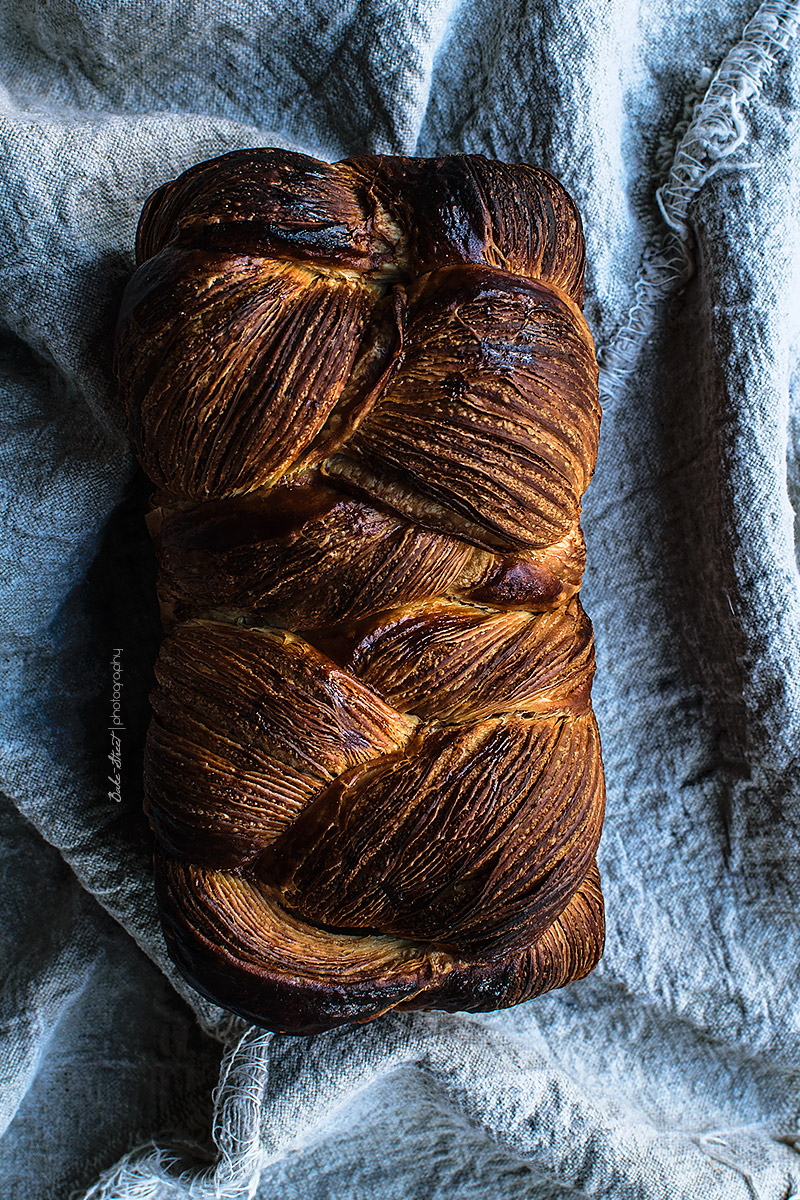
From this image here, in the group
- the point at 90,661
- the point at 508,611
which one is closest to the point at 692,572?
the point at 508,611

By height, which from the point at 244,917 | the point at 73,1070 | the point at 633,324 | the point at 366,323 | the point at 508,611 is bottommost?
the point at 73,1070

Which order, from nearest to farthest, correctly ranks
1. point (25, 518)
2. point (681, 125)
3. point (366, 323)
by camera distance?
point (366, 323) < point (25, 518) < point (681, 125)

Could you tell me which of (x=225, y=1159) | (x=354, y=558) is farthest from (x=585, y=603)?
(x=225, y=1159)

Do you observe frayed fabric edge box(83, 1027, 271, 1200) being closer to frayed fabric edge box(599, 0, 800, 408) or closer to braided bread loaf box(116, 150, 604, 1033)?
braided bread loaf box(116, 150, 604, 1033)

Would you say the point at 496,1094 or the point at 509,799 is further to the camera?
the point at 496,1094

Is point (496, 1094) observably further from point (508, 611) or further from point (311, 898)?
point (508, 611)

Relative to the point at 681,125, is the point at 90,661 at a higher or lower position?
lower

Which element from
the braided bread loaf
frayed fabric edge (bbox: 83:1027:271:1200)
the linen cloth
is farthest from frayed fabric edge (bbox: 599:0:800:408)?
frayed fabric edge (bbox: 83:1027:271:1200)

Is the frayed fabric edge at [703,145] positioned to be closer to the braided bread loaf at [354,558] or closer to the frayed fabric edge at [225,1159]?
the braided bread loaf at [354,558]
